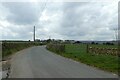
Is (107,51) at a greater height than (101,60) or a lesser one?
greater

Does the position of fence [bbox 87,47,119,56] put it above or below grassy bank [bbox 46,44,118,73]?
above

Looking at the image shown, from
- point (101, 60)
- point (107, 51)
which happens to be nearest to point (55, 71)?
point (101, 60)

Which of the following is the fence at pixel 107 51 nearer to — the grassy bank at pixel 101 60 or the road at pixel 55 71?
the grassy bank at pixel 101 60

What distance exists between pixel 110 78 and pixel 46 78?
9.91ft

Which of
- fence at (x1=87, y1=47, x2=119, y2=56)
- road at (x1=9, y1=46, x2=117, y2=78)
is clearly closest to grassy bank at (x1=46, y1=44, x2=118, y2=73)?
road at (x1=9, y1=46, x2=117, y2=78)

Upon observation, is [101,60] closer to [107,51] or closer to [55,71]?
[55,71]

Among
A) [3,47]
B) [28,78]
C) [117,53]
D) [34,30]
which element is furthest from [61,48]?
[34,30]

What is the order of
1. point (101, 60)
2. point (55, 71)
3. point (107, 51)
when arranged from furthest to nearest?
point (107, 51), point (101, 60), point (55, 71)

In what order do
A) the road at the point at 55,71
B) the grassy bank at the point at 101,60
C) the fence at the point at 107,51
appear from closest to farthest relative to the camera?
the road at the point at 55,71, the grassy bank at the point at 101,60, the fence at the point at 107,51

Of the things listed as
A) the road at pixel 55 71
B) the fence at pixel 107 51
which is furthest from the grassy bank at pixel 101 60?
the fence at pixel 107 51

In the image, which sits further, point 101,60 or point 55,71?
point 101,60

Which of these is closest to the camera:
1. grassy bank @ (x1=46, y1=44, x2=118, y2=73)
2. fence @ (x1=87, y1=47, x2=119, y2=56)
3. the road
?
the road

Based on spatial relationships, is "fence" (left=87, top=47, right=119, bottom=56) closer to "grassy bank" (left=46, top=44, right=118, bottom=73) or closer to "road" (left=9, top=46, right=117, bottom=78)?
"grassy bank" (left=46, top=44, right=118, bottom=73)

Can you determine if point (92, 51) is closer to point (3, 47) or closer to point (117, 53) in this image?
point (117, 53)
